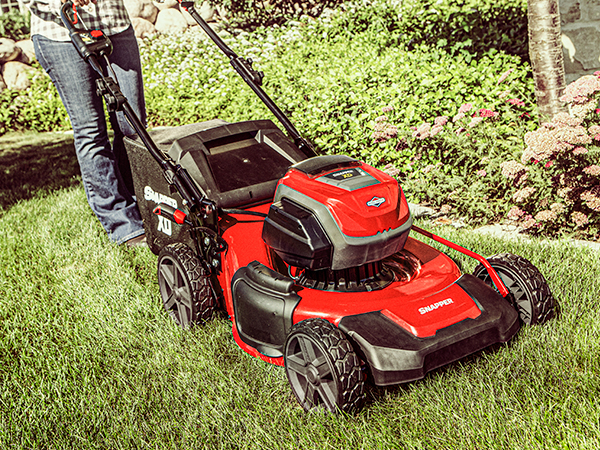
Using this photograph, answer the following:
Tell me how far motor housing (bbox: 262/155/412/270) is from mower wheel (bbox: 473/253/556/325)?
17.8 inches

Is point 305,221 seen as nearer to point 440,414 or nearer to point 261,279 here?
point 261,279

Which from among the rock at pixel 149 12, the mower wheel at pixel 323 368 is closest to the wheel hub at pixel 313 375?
the mower wheel at pixel 323 368

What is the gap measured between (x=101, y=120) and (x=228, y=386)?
1.81 m

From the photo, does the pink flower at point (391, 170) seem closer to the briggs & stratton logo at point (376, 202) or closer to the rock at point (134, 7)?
the briggs & stratton logo at point (376, 202)

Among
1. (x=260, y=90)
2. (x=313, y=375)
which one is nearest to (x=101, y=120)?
(x=260, y=90)

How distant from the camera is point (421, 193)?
11.3 ft

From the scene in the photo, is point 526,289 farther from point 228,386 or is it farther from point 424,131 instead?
point 424,131

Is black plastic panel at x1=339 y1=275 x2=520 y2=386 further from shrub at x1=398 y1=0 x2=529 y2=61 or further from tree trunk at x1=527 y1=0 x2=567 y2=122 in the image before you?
shrub at x1=398 y1=0 x2=529 y2=61

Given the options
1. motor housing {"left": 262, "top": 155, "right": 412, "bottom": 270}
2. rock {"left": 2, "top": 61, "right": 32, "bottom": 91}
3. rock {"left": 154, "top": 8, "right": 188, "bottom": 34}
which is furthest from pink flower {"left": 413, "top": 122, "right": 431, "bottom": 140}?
rock {"left": 154, "top": 8, "right": 188, "bottom": 34}

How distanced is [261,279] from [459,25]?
3883 mm

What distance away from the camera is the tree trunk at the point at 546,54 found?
3039 mm

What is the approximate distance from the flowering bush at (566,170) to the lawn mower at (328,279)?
0.84m

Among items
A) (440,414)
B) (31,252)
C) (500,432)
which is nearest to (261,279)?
(440,414)

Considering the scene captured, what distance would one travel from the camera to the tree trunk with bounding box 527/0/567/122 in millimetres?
3039
